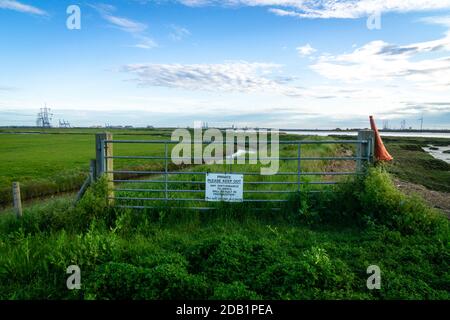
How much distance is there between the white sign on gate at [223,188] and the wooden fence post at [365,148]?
10.5 ft

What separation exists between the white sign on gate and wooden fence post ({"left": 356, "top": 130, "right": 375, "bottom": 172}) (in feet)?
10.5

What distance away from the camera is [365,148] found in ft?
27.5

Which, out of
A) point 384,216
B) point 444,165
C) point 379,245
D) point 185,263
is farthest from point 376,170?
point 444,165

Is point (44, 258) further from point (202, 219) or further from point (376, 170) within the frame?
point (376, 170)

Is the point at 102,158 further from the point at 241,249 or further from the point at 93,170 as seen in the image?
the point at 241,249

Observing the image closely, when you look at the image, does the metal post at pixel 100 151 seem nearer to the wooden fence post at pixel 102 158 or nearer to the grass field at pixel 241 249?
the wooden fence post at pixel 102 158

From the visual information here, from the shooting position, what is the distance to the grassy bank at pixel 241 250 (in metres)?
4.47

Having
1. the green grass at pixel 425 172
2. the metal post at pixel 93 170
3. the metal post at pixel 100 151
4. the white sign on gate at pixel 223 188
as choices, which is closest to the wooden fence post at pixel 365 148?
the white sign on gate at pixel 223 188

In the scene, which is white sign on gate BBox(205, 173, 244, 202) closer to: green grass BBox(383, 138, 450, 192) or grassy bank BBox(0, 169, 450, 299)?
grassy bank BBox(0, 169, 450, 299)

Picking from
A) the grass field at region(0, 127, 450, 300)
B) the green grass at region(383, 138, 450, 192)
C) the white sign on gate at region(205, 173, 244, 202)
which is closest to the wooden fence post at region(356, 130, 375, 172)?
the grass field at region(0, 127, 450, 300)

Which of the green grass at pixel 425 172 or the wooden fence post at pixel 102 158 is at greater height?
the wooden fence post at pixel 102 158
